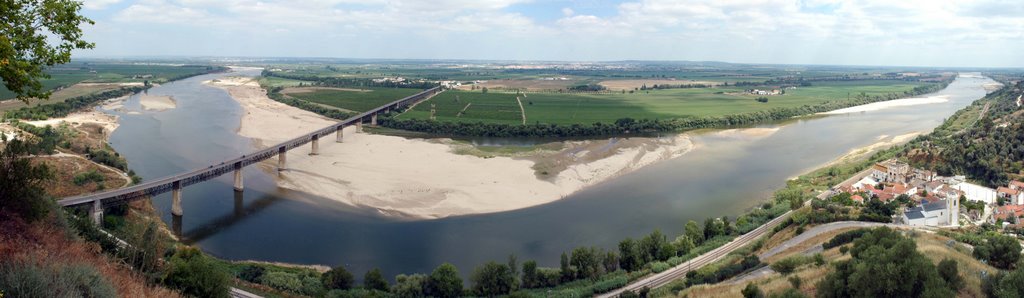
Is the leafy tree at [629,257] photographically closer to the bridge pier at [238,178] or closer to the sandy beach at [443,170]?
the sandy beach at [443,170]

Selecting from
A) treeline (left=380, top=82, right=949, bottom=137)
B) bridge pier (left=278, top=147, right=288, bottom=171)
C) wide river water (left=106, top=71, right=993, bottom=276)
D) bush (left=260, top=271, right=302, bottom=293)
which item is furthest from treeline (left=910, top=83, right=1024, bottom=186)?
bridge pier (left=278, top=147, right=288, bottom=171)

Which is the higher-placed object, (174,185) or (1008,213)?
(1008,213)

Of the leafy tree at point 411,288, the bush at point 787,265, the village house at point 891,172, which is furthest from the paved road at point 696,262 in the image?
the village house at point 891,172

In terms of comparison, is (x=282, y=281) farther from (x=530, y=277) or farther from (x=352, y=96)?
(x=352, y=96)

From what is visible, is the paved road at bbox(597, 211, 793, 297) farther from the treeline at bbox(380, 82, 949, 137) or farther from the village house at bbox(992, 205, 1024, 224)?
the treeline at bbox(380, 82, 949, 137)

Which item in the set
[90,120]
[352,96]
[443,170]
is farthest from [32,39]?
[352,96]

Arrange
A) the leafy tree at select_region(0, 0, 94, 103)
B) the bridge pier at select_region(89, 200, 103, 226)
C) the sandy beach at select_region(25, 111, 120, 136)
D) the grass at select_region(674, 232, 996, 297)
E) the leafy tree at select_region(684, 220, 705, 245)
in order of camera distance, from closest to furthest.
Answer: the leafy tree at select_region(0, 0, 94, 103) → the grass at select_region(674, 232, 996, 297) → the bridge pier at select_region(89, 200, 103, 226) → the leafy tree at select_region(684, 220, 705, 245) → the sandy beach at select_region(25, 111, 120, 136)
